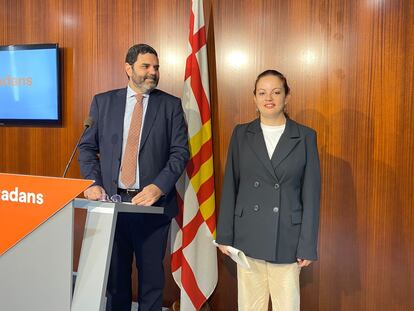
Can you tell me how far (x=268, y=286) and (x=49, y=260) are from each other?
1.19 meters

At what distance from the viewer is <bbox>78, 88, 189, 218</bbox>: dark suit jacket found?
207 cm

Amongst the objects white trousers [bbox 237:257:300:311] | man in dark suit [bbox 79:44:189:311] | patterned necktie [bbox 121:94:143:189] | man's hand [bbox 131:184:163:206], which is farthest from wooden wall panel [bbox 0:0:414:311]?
white trousers [bbox 237:257:300:311]

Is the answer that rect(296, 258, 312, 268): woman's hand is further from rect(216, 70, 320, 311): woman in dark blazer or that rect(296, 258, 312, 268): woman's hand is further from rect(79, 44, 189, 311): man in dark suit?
rect(79, 44, 189, 311): man in dark suit

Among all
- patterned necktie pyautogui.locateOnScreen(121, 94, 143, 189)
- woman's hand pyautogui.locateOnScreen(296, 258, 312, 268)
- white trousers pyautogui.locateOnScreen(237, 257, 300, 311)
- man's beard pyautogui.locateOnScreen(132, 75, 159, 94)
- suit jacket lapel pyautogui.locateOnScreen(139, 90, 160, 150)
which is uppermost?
man's beard pyautogui.locateOnScreen(132, 75, 159, 94)

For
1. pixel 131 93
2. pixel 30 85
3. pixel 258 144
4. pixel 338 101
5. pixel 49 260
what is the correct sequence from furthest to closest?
1. pixel 30 85
2. pixel 338 101
3. pixel 131 93
4. pixel 258 144
5. pixel 49 260

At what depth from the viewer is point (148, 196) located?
1854 millimetres

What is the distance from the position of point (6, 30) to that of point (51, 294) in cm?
284

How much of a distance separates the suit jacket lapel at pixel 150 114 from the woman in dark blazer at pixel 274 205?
0.53 meters

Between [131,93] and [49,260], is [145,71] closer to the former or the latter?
[131,93]

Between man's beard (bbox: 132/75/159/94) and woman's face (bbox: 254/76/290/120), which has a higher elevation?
man's beard (bbox: 132/75/159/94)

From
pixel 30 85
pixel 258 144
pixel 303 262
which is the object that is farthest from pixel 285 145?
pixel 30 85

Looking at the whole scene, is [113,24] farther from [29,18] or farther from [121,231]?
[121,231]

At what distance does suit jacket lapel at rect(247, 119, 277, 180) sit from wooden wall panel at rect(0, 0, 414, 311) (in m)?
0.72

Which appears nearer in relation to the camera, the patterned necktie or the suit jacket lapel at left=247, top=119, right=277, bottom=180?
the suit jacket lapel at left=247, top=119, right=277, bottom=180
